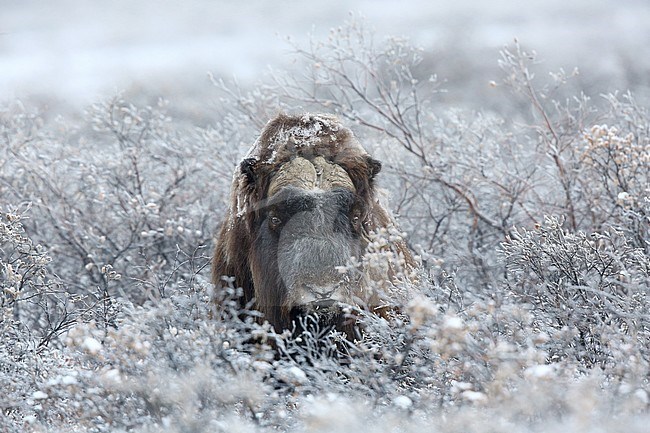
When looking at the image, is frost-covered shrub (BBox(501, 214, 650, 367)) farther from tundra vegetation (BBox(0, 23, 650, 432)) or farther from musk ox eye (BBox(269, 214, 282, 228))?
musk ox eye (BBox(269, 214, 282, 228))

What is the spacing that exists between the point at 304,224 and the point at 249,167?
612 millimetres

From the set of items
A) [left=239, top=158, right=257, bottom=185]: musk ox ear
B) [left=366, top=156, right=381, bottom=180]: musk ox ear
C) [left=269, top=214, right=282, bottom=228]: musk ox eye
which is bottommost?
[left=269, top=214, right=282, bottom=228]: musk ox eye

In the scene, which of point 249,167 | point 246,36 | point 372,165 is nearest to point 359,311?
point 372,165

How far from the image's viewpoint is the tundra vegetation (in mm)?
3244

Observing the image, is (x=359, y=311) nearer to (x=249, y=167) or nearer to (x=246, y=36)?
(x=249, y=167)

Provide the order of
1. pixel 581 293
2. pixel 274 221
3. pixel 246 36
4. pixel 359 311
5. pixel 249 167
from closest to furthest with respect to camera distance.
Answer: pixel 359 311, pixel 581 293, pixel 274 221, pixel 249 167, pixel 246 36

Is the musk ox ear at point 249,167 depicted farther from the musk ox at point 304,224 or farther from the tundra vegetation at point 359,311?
the tundra vegetation at point 359,311

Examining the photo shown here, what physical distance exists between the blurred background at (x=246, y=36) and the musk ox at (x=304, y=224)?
53.6 ft

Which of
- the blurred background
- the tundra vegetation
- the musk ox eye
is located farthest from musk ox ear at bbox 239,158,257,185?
the blurred background

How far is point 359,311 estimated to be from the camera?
4.09 meters

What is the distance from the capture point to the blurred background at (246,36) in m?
22.8

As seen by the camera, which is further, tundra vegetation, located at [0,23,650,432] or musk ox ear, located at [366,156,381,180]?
musk ox ear, located at [366,156,381,180]

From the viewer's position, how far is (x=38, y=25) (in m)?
25.2

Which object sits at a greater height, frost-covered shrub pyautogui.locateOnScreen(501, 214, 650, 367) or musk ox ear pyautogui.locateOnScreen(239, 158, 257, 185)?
musk ox ear pyautogui.locateOnScreen(239, 158, 257, 185)
